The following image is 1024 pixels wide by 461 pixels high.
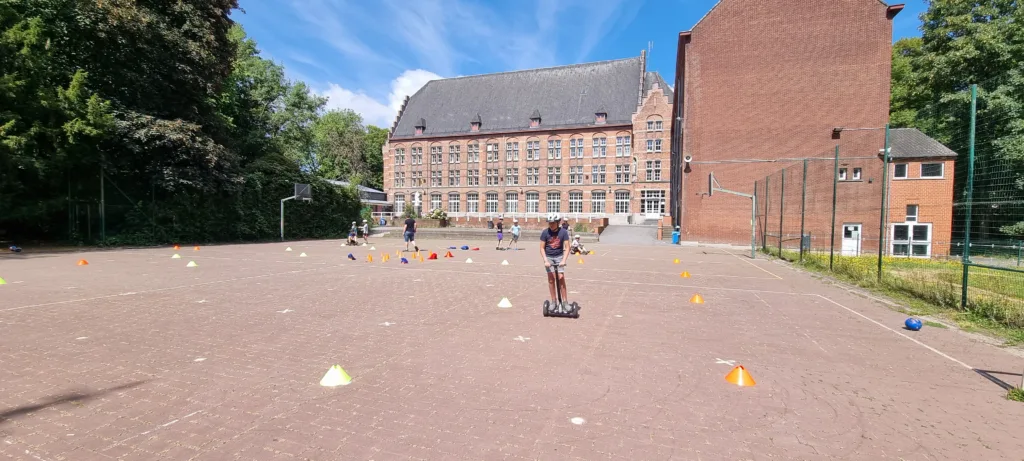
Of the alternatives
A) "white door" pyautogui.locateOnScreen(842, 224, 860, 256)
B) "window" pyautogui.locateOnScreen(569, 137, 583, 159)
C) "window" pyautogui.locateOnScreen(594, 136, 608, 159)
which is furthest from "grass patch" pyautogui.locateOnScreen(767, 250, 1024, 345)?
"window" pyautogui.locateOnScreen(569, 137, 583, 159)

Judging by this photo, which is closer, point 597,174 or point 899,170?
point 899,170

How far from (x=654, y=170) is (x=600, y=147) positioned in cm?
734

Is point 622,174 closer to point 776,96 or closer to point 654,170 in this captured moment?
point 654,170

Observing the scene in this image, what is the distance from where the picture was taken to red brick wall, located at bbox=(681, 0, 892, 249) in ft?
95.4

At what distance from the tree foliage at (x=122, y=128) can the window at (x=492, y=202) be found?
3487 centimetres

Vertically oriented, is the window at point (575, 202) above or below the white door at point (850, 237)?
above

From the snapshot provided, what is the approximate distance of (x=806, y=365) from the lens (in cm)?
524

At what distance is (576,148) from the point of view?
199ft

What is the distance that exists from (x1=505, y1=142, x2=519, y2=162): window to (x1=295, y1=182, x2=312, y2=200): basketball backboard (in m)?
34.1

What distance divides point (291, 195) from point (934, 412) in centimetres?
3521

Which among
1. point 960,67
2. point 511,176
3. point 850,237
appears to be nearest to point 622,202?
point 511,176

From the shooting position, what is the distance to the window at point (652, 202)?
2200 inches

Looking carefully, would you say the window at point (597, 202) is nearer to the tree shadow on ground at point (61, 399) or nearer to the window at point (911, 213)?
the window at point (911, 213)

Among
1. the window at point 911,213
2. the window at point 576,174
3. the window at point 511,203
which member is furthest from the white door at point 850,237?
the window at point 511,203
